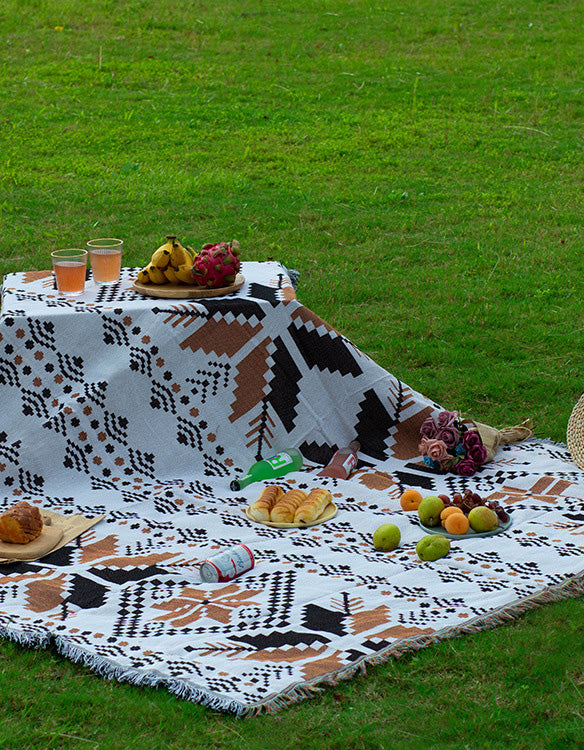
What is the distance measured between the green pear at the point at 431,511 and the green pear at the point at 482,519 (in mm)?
136

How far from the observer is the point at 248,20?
13711 millimetres

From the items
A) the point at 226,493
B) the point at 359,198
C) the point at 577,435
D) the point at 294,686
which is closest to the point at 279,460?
the point at 226,493

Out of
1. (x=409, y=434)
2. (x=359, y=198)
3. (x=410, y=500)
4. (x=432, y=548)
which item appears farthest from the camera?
(x=359, y=198)

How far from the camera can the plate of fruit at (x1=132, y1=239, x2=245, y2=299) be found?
4.48 meters

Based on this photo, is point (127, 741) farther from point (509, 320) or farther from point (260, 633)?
point (509, 320)

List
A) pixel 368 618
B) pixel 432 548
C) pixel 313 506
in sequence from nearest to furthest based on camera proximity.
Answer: pixel 368 618, pixel 432 548, pixel 313 506

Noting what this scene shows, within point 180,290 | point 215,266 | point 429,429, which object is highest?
point 215,266

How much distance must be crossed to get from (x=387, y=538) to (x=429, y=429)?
2.94ft

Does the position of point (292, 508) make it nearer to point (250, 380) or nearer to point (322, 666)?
point (250, 380)

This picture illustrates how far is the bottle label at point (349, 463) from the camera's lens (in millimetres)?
4512

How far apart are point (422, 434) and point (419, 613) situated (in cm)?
142

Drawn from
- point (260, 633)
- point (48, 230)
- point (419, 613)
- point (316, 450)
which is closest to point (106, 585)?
point (260, 633)

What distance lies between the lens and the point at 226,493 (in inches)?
173

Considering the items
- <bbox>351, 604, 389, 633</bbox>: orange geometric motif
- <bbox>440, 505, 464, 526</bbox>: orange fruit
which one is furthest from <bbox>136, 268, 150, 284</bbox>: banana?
<bbox>351, 604, 389, 633</bbox>: orange geometric motif
